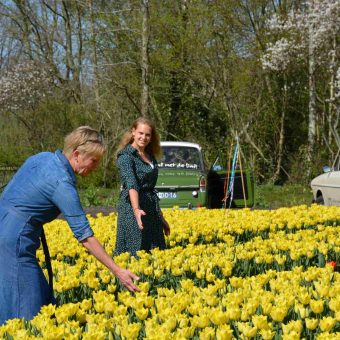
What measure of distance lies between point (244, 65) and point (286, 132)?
9.30 ft

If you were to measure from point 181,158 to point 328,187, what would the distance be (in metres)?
3.07

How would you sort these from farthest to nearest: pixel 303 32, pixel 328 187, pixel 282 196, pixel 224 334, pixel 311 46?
1. pixel 303 32
2. pixel 311 46
3. pixel 282 196
4. pixel 328 187
5. pixel 224 334

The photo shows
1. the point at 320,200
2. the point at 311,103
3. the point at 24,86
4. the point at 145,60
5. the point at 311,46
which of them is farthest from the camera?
the point at 24,86

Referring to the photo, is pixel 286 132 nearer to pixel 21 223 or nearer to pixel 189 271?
pixel 189 271

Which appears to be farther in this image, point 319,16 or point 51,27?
point 51,27

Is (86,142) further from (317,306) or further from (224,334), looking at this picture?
(317,306)

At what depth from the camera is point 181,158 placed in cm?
1246

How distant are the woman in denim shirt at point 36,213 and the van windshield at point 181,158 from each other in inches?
346

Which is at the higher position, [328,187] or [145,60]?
[145,60]

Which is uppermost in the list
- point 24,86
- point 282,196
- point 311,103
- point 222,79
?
point 24,86

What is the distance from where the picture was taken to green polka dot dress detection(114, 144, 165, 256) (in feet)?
17.0

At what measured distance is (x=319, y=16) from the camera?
1830 cm

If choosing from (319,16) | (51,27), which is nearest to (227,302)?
(319,16)

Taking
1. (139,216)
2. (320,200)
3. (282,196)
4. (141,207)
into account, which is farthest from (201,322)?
(282,196)
